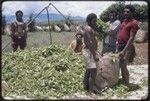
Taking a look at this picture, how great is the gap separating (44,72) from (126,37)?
1680 mm

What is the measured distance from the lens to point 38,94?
7.91 metres

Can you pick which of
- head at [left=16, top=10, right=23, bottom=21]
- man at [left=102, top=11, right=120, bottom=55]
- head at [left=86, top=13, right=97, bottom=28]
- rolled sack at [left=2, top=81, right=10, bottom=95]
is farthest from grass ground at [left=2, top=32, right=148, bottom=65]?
rolled sack at [left=2, top=81, right=10, bottom=95]

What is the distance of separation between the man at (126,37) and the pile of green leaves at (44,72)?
83 cm

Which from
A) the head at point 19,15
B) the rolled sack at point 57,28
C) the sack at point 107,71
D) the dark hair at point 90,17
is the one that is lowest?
the rolled sack at point 57,28

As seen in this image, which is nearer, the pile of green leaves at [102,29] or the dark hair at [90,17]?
the dark hair at [90,17]

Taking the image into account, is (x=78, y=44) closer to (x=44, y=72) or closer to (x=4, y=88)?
(x=44, y=72)

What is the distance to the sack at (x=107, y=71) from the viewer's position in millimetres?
8648

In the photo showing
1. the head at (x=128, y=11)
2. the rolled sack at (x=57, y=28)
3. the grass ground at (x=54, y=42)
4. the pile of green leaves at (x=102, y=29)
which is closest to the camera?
the head at (x=128, y=11)

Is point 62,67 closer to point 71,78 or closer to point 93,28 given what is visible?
point 71,78

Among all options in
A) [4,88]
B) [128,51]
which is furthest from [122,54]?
[4,88]

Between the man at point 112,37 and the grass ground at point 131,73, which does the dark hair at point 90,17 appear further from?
the man at point 112,37

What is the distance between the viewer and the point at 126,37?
881 cm

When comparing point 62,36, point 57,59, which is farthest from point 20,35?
point 62,36

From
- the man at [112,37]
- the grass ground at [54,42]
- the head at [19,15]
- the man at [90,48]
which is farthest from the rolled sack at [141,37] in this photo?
the man at [90,48]
